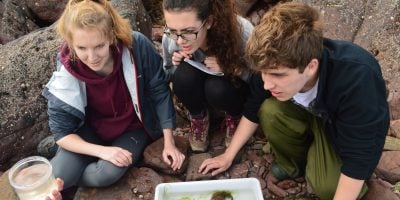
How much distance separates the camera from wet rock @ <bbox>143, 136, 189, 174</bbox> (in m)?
2.80

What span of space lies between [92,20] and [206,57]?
0.73 m

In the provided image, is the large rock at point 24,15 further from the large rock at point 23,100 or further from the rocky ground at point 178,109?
the large rock at point 23,100

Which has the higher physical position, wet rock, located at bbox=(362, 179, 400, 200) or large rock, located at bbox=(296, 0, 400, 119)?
large rock, located at bbox=(296, 0, 400, 119)

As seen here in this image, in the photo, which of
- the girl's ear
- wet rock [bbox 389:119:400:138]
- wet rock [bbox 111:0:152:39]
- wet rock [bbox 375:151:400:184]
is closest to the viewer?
the girl's ear

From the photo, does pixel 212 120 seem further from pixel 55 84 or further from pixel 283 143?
pixel 55 84

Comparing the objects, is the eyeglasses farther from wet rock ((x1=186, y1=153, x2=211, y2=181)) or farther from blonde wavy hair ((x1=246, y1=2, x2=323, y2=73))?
wet rock ((x1=186, y1=153, x2=211, y2=181))

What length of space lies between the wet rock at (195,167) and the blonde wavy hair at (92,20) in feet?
2.92

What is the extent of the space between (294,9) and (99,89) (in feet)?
4.24

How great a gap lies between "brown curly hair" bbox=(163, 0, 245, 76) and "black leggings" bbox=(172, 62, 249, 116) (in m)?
0.09

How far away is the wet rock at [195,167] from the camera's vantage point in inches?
108

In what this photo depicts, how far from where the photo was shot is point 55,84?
258 centimetres

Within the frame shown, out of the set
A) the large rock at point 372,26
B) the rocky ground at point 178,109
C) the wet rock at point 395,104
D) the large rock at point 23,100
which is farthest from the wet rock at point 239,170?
the large rock at point 23,100

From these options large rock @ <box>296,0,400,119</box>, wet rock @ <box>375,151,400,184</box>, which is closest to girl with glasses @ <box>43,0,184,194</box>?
wet rock @ <box>375,151,400,184</box>

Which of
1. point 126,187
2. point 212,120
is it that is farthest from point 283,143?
point 126,187
